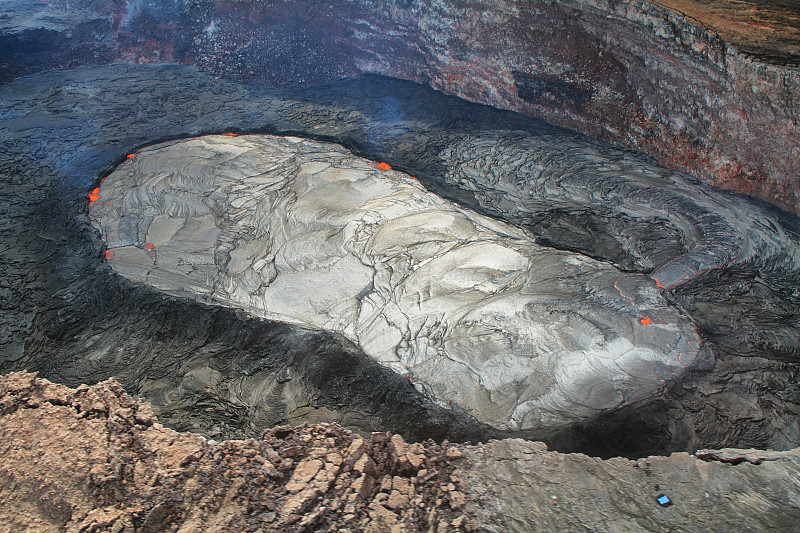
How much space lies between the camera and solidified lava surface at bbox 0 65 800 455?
7.59ft

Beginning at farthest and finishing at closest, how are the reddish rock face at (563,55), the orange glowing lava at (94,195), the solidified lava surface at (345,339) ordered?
the orange glowing lava at (94,195) → the reddish rock face at (563,55) → the solidified lava surface at (345,339)

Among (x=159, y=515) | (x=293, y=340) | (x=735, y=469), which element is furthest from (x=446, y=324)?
(x=159, y=515)

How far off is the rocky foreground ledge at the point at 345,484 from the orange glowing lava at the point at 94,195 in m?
2.20

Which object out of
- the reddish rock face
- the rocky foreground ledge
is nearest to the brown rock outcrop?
the rocky foreground ledge

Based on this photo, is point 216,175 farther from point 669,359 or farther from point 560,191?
point 669,359

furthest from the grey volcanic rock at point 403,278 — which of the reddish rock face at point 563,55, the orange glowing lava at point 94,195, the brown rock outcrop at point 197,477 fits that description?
the reddish rock face at point 563,55

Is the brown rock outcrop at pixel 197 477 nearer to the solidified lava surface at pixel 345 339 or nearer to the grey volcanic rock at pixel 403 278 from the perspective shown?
the solidified lava surface at pixel 345 339

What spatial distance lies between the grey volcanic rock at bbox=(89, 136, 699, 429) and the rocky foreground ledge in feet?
1.79

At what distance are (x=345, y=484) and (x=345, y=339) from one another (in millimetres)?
1055

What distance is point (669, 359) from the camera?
2.44 meters

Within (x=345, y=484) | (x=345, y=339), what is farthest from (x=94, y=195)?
(x=345, y=484)

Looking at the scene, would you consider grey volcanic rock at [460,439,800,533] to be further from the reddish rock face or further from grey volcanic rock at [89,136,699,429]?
the reddish rock face

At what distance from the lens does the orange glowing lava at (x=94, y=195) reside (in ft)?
12.4

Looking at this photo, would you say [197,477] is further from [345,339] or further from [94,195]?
[94,195]
